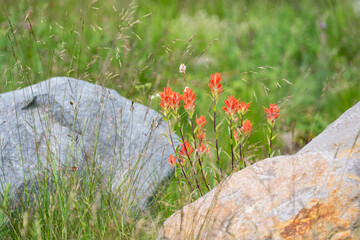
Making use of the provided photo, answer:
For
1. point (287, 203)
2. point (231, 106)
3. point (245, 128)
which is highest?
point (231, 106)

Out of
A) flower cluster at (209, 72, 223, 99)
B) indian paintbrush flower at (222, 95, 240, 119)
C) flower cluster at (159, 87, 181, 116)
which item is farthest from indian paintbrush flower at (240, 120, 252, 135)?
flower cluster at (159, 87, 181, 116)

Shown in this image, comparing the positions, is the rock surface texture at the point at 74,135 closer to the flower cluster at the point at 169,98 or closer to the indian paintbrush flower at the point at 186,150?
the indian paintbrush flower at the point at 186,150

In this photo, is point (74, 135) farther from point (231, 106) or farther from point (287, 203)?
point (287, 203)

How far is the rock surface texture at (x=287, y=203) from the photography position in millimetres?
1608

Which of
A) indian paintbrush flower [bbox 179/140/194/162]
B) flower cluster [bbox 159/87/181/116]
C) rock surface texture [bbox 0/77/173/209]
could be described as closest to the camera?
flower cluster [bbox 159/87/181/116]

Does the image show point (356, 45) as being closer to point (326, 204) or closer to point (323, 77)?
point (323, 77)

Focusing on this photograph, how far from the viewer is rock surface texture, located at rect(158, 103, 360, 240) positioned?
161 cm

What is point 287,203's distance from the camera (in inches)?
66.4

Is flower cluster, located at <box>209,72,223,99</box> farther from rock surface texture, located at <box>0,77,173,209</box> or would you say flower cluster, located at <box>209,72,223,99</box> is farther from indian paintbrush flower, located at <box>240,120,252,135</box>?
rock surface texture, located at <box>0,77,173,209</box>

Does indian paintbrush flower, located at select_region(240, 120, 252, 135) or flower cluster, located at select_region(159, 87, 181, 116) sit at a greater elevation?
flower cluster, located at select_region(159, 87, 181, 116)

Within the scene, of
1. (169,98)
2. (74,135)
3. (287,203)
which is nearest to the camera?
(287,203)

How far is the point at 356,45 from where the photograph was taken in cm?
600

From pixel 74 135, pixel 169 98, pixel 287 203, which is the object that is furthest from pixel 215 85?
pixel 74 135

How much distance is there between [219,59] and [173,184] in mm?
3649
